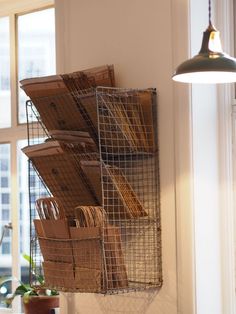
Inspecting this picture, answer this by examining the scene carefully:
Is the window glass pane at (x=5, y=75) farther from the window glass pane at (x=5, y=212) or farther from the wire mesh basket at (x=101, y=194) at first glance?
the wire mesh basket at (x=101, y=194)

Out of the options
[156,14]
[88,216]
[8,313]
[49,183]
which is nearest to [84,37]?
[156,14]

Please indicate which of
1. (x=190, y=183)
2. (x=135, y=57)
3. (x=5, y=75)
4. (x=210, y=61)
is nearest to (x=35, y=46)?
(x=5, y=75)

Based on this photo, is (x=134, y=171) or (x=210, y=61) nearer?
(x=210, y=61)

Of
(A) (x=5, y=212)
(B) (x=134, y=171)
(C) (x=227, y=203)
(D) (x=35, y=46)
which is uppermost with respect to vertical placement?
(D) (x=35, y=46)

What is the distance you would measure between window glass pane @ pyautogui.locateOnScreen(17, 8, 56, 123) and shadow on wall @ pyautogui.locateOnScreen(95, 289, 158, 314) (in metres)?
1.37

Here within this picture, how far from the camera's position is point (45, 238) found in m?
2.81

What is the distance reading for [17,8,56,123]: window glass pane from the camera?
3.87 meters

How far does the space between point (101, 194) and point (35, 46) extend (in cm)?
147

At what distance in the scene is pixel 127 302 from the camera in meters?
2.92

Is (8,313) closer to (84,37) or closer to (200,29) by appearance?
(84,37)

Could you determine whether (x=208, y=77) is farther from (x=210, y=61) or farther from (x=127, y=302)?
(x=127, y=302)

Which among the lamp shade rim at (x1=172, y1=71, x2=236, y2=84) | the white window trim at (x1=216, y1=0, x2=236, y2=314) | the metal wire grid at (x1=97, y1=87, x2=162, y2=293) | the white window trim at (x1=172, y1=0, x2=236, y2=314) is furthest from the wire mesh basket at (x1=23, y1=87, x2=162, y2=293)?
the lamp shade rim at (x1=172, y1=71, x2=236, y2=84)

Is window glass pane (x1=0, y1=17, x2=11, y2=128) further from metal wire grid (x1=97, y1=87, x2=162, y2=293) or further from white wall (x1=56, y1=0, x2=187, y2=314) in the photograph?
metal wire grid (x1=97, y1=87, x2=162, y2=293)

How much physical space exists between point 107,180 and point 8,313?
148 cm
